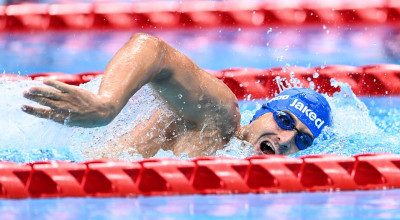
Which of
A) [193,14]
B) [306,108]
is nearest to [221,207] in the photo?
[306,108]

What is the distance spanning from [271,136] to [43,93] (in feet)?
3.56

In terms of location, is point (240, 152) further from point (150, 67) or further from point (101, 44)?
point (101, 44)

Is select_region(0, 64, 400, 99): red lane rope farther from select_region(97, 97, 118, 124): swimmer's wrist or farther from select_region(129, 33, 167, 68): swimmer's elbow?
select_region(97, 97, 118, 124): swimmer's wrist

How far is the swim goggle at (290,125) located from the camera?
2777 millimetres

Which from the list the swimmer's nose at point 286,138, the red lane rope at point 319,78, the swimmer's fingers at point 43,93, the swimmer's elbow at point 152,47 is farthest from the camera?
the red lane rope at point 319,78

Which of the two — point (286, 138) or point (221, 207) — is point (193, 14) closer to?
point (286, 138)

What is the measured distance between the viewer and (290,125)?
9.14 ft

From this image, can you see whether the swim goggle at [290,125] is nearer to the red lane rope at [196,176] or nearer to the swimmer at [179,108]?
the swimmer at [179,108]

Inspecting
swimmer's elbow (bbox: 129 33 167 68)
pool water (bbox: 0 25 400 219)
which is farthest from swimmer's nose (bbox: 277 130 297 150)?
swimmer's elbow (bbox: 129 33 167 68)

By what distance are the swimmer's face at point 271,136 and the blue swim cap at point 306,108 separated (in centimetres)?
3

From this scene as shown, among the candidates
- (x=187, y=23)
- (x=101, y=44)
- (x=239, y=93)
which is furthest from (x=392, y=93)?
(x=101, y=44)

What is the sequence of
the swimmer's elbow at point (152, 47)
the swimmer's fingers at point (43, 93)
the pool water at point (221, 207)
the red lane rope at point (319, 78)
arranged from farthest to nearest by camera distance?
the red lane rope at point (319, 78) → the swimmer's elbow at point (152, 47) → the pool water at point (221, 207) → the swimmer's fingers at point (43, 93)

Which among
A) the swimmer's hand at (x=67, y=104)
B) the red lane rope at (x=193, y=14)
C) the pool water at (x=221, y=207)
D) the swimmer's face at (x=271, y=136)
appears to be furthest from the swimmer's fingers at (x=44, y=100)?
the red lane rope at (x=193, y=14)

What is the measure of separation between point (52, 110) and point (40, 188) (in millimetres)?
442
